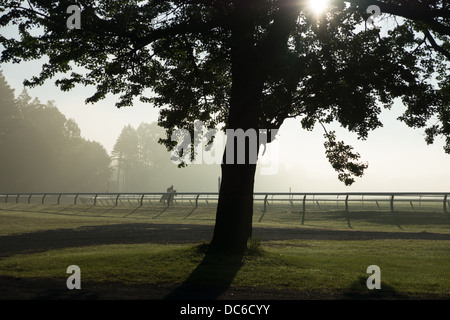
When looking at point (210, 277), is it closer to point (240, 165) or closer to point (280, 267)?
point (280, 267)

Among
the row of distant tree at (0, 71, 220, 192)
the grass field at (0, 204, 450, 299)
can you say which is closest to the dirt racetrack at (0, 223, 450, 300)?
the grass field at (0, 204, 450, 299)

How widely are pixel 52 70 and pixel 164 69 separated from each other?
3.43 meters

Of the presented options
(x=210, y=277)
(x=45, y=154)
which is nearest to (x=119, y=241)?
(x=210, y=277)

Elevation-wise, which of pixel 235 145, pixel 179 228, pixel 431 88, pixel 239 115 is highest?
pixel 431 88

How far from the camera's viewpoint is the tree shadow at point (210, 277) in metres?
6.87

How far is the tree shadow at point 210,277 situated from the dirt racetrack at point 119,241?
6.4 inches

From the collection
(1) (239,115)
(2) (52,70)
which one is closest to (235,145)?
(1) (239,115)

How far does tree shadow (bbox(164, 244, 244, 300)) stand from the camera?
6.87 metres

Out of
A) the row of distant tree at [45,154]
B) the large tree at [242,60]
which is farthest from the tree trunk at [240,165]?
A: the row of distant tree at [45,154]

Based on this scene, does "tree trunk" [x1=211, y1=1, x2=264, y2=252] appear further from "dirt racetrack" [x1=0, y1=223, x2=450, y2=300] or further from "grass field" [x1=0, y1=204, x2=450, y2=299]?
"dirt racetrack" [x1=0, y1=223, x2=450, y2=300]

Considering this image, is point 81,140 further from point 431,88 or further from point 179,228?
point 431,88

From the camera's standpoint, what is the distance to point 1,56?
464 inches

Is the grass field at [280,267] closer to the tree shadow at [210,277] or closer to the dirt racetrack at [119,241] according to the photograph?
the tree shadow at [210,277]

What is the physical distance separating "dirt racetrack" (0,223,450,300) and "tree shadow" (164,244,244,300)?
0.16 meters
